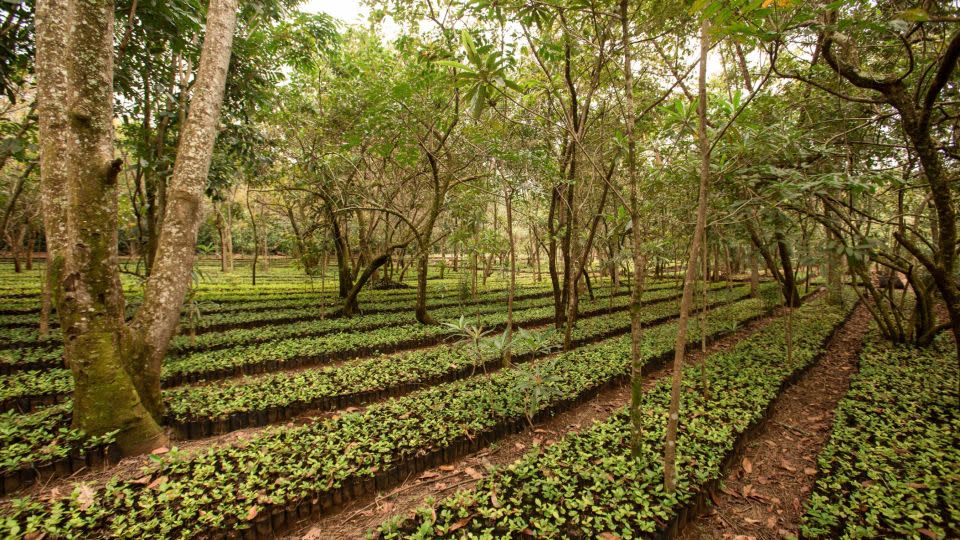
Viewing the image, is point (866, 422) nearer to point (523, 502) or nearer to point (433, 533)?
point (523, 502)

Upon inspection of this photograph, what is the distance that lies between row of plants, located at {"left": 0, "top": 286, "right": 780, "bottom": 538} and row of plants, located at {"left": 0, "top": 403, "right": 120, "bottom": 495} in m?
0.54

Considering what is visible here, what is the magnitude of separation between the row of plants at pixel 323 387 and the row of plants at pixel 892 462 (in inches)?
93.8

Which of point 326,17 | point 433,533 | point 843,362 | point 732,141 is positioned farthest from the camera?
point 326,17

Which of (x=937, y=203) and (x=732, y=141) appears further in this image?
(x=732, y=141)

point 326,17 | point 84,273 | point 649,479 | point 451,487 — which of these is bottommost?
point 451,487

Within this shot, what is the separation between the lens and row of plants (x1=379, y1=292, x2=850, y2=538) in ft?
7.63

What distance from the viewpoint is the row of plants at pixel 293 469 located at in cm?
229

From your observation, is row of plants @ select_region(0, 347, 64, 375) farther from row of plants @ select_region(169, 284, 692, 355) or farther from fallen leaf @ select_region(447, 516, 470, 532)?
fallen leaf @ select_region(447, 516, 470, 532)

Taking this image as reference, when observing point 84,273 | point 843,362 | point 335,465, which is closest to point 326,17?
point 84,273

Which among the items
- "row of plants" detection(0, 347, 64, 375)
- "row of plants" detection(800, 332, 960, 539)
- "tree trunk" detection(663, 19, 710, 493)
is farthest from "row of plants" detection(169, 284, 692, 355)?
"row of plants" detection(800, 332, 960, 539)

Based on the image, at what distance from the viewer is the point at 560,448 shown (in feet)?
10.4

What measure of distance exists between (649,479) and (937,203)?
3101mm

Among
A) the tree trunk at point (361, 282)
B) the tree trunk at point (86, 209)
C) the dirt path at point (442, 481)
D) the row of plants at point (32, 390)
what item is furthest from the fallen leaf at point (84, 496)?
the tree trunk at point (361, 282)

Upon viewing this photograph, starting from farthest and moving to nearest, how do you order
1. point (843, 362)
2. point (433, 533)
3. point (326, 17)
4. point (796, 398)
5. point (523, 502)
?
point (326, 17), point (843, 362), point (796, 398), point (523, 502), point (433, 533)
